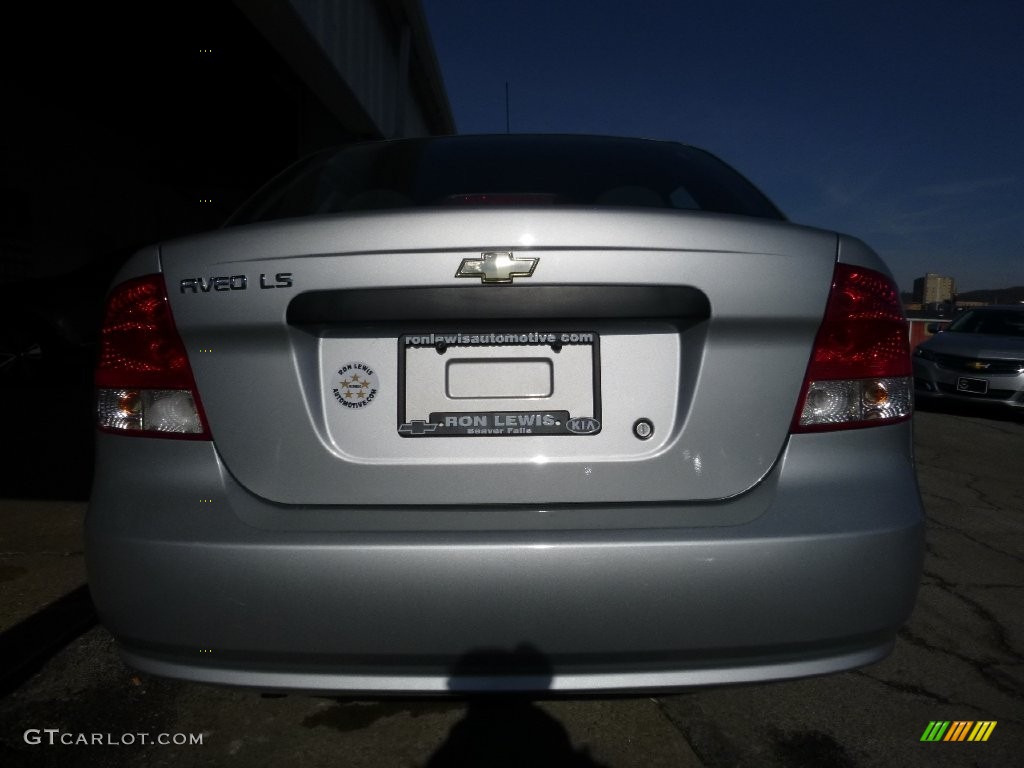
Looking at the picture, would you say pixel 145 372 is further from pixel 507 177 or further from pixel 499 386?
pixel 507 177

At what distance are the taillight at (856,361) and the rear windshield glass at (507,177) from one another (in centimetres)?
62

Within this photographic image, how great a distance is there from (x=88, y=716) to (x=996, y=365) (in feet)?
29.3

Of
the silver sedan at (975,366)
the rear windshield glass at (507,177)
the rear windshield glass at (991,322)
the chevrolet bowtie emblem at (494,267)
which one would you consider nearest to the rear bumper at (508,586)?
the chevrolet bowtie emblem at (494,267)

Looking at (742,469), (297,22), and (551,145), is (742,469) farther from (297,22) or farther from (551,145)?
(297,22)

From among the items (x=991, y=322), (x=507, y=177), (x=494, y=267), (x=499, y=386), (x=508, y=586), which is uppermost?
(x=507, y=177)

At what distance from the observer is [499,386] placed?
1.34 m

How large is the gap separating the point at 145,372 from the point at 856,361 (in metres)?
1.32

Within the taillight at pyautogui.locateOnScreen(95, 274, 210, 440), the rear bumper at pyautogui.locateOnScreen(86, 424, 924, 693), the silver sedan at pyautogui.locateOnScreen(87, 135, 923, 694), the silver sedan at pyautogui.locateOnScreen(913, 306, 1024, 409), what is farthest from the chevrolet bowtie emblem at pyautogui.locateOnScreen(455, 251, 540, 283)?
the silver sedan at pyautogui.locateOnScreen(913, 306, 1024, 409)

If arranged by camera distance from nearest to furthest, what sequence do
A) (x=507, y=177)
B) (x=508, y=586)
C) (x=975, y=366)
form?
(x=508, y=586)
(x=507, y=177)
(x=975, y=366)

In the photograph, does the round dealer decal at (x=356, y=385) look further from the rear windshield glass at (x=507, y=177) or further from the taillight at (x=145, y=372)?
the rear windshield glass at (x=507, y=177)

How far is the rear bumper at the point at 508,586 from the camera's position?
1.22m

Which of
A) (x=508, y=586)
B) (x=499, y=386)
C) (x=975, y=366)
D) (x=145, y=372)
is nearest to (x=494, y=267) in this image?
(x=499, y=386)

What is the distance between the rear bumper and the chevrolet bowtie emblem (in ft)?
1.35

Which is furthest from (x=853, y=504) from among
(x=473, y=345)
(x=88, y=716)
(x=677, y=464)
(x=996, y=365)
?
(x=996, y=365)
